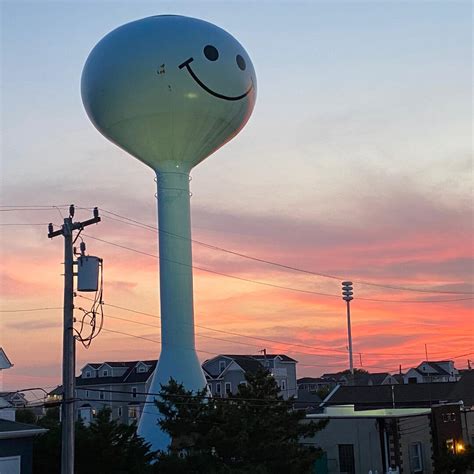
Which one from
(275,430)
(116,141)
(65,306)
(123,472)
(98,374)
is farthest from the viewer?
(98,374)

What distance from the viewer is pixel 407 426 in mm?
33750

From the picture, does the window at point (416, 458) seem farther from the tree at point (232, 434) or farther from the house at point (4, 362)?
the house at point (4, 362)

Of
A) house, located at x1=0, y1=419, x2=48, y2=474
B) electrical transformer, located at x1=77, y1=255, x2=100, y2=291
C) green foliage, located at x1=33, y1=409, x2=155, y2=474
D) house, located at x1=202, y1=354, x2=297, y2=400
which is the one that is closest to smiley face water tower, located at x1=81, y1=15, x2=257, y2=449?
green foliage, located at x1=33, y1=409, x2=155, y2=474

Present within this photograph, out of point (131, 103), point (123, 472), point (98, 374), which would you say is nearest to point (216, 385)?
point (98, 374)

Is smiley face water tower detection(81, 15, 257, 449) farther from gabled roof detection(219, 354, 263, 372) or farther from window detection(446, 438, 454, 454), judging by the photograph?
gabled roof detection(219, 354, 263, 372)

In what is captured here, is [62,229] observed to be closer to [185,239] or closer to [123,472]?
[123,472]

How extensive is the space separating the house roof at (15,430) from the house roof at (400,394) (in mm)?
29436

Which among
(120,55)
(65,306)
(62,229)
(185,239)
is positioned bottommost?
(65,306)

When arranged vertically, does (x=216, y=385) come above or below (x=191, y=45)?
below

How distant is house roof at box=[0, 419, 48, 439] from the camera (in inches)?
786

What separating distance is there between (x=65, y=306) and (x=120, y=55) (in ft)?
60.4

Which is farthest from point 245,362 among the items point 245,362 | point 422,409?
point 422,409

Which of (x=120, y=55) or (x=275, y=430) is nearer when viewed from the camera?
(x=275, y=430)

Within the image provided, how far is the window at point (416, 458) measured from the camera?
1335 inches
